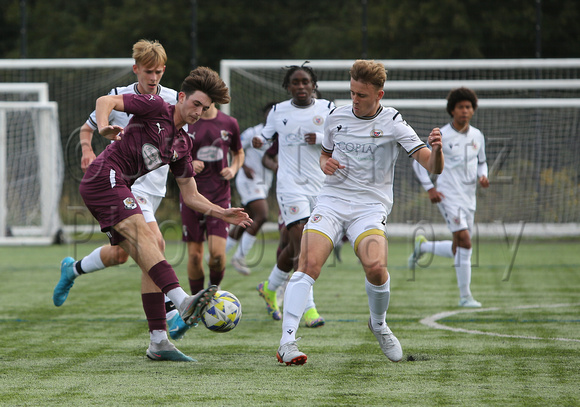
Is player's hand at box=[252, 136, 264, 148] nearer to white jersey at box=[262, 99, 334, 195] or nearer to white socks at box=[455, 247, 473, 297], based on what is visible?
white jersey at box=[262, 99, 334, 195]

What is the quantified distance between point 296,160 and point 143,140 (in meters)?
2.30

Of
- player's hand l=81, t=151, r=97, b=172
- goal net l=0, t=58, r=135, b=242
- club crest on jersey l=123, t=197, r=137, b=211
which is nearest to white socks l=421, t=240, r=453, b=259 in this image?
player's hand l=81, t=151, r=97, b=172

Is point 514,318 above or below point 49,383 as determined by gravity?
below

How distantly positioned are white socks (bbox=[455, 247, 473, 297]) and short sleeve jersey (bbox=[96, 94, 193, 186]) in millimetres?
3869

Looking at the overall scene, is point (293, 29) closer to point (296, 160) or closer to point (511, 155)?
point (511, 155)

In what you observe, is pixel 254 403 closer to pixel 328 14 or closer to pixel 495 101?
pixel 495 101

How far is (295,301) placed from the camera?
4.74 metres

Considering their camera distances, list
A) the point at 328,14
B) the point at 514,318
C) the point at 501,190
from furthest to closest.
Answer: the point at 328,14 → the point at 501,190 → the point at 514,318

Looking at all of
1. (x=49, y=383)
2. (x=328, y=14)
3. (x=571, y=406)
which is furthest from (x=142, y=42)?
(x=328, y=14)

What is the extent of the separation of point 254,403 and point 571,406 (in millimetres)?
1468

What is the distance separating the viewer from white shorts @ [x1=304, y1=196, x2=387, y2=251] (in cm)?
489

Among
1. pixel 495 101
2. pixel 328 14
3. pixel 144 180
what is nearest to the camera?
pixel 144 180

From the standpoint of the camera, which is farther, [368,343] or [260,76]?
[260,76]

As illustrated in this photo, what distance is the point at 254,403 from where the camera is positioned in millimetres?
3738
